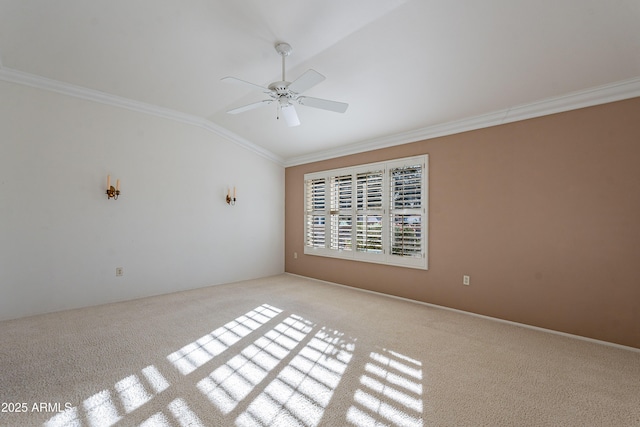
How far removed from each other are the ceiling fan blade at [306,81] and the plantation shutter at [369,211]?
238 centimetres

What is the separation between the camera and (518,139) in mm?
3299

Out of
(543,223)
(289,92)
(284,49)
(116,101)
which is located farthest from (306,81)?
(116,101)

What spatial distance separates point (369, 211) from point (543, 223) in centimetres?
223

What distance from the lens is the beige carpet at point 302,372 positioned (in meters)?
1.74

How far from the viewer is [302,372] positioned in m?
2.22

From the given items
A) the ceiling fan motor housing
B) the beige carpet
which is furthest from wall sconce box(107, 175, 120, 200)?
the ceiling fan motor housing

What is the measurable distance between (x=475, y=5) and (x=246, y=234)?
15.4ft

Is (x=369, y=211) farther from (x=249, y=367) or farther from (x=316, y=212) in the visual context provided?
(x=249, y=367)

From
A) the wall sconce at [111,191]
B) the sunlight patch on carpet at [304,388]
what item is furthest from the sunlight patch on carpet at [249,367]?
the wall sconce at [111,191]

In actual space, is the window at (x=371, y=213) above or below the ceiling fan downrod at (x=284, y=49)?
below

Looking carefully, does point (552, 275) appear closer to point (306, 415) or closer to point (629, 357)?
point (629, 357)

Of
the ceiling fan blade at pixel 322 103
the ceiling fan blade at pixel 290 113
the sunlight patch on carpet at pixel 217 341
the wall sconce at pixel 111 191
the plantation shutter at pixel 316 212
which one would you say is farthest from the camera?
the plantation shutter at pixel 316 212

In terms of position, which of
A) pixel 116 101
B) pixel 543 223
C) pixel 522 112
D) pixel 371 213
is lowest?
pixel 543 223

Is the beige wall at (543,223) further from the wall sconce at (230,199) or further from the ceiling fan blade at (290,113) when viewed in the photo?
the wall sconce at (230,199)
